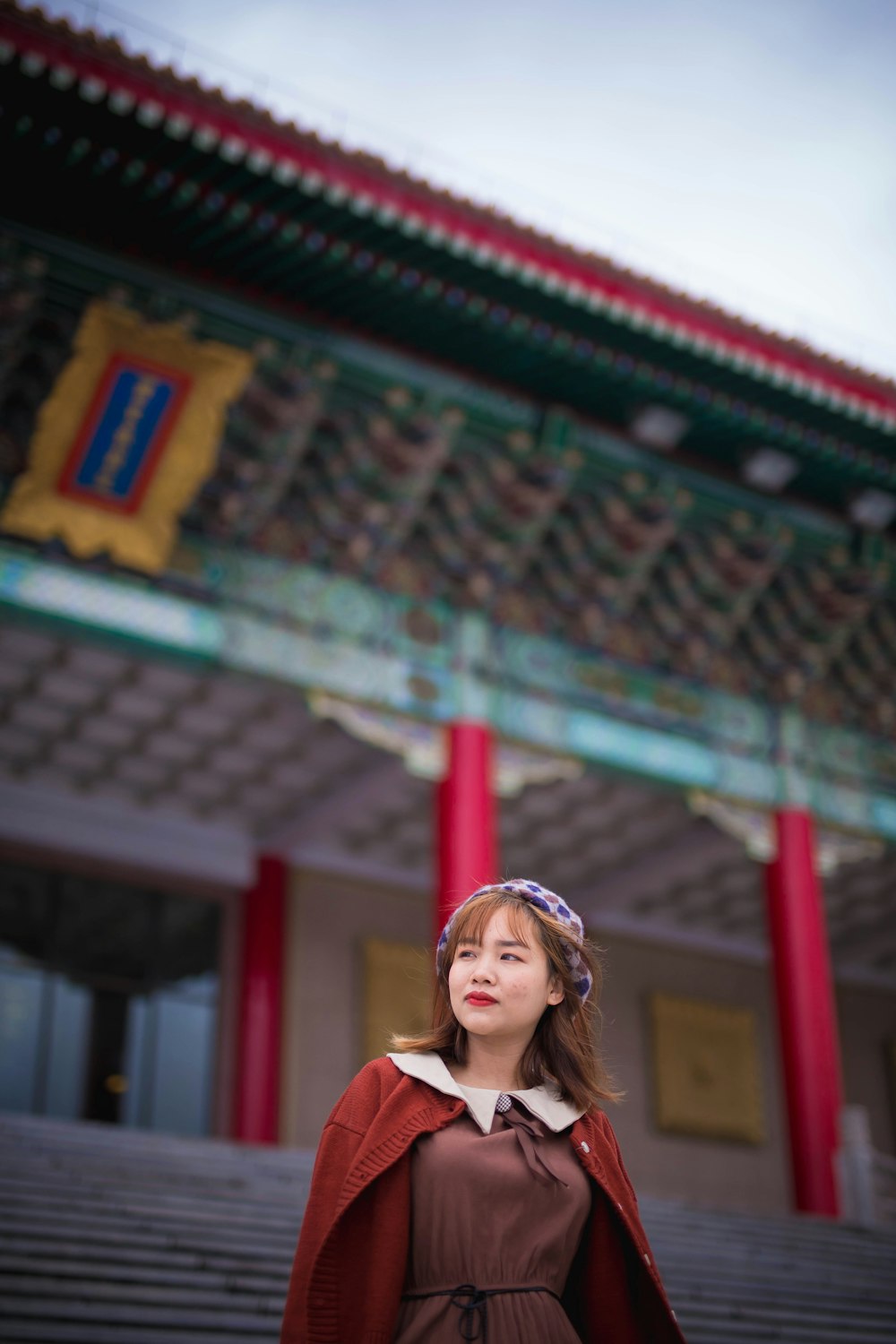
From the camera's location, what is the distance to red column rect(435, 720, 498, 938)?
315 inches

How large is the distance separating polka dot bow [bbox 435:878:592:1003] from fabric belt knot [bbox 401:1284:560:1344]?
0.49 meters

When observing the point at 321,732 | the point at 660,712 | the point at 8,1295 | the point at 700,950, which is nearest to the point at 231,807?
the point at 321,732

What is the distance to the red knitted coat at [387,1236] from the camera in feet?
6.21

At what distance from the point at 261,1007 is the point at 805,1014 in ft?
13.3

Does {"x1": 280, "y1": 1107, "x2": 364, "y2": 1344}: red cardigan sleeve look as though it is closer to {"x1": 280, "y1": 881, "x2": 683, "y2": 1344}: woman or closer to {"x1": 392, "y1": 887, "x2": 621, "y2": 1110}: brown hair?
{"x1": 280, "y1": 881, "x2": 683, "y2": 1344}: woman

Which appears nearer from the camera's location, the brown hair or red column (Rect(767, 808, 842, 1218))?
the brown hair

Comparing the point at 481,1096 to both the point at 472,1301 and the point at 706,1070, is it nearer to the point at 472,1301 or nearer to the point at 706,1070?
the point at 472,1301

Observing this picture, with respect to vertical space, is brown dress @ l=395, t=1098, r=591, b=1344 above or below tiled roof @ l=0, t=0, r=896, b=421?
below

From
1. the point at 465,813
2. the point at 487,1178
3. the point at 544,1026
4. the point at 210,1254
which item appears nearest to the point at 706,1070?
the point at 465,813

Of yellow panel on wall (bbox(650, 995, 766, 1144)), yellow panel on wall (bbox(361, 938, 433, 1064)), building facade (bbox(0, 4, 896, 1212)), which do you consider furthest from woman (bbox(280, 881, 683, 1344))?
yellow panel on wall (bbox(650, 995, 766, 1144))

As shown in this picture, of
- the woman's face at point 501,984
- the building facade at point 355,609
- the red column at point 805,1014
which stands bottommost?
the woman's face at point 501,984

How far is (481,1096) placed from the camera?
211 centimetres

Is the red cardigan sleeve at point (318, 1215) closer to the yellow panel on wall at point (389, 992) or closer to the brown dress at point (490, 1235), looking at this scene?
the brown dress at point (490, 1235)

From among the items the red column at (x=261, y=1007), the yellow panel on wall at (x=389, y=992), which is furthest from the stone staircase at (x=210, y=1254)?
the yellow panel on wall at (x=389, y=992)
